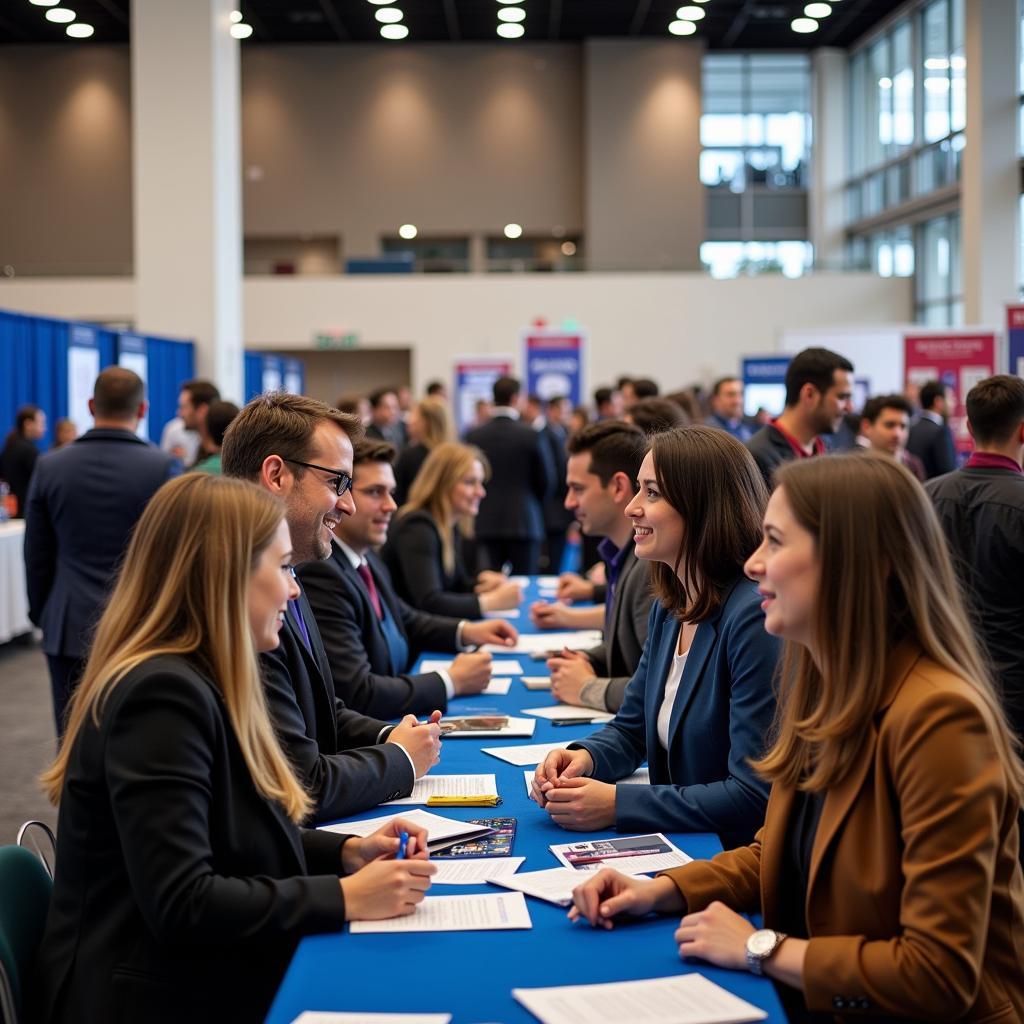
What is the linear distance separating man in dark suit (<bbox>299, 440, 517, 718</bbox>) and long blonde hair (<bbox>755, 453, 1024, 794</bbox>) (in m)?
1.76

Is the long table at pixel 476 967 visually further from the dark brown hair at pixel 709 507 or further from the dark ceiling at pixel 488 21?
the dark ceiling at pixel 488 21

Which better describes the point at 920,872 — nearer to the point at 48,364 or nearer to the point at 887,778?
the point at 887,778

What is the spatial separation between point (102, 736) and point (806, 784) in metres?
0.89

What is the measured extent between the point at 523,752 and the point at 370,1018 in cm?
133

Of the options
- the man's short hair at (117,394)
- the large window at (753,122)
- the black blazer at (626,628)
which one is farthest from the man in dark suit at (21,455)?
the large window at (753,122)

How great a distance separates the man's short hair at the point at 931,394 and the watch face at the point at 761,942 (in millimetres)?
7593

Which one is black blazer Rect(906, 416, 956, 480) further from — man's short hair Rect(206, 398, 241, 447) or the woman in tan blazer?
the woman in tan blazer

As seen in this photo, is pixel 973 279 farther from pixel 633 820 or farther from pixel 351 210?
pixel 633 820

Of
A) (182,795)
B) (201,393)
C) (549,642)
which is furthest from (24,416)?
(182,795)

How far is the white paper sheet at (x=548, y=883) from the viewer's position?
1912 millimetres

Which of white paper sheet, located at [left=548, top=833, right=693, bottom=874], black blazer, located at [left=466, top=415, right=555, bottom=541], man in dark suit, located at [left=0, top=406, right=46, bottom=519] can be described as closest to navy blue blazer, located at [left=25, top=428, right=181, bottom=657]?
white paper sheet, located at [left=548, top=833, right=693, bottom=874]

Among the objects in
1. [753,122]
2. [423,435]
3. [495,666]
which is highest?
[753,122]

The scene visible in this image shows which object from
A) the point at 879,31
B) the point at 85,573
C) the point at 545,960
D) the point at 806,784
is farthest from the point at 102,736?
the point at 879,31

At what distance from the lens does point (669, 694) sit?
2.52 metres
